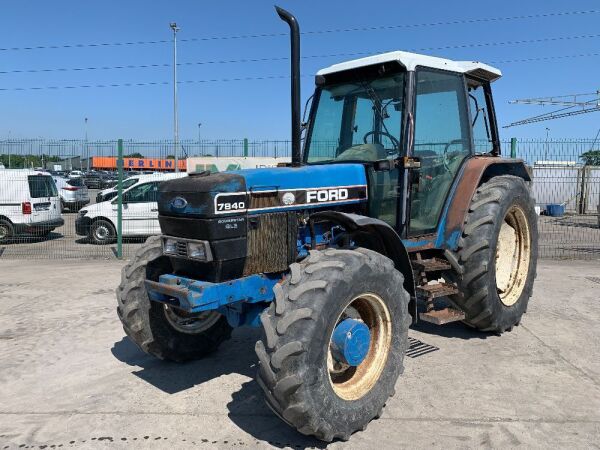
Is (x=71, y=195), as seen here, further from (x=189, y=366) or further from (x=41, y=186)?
(x=189, y=366)

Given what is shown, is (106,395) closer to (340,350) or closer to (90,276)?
(340,350)

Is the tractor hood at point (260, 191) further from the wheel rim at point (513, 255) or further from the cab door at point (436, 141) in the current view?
the wheel rim at point (513, 255)

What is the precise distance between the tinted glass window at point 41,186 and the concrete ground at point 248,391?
7958mm

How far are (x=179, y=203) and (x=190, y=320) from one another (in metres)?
1.32

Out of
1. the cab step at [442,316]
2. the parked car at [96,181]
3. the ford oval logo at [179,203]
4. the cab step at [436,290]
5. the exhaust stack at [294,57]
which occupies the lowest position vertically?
the parked car at [96,181]

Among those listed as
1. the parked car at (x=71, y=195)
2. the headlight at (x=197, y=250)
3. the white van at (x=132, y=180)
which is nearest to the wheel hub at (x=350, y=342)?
the headlight at (x=197, y=250)

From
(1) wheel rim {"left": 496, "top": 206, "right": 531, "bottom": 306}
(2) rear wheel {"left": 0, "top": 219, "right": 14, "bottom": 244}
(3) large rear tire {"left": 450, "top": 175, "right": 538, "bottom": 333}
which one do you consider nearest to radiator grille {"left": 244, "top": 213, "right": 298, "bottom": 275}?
(3) large rear tire {"left": 450, "top": 175, "right": 538, "bottom": 333}

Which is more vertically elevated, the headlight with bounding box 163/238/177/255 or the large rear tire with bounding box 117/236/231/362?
the headlight with bounding box 163/238/177/255

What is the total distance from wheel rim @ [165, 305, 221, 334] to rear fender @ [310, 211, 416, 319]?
1.35 meters

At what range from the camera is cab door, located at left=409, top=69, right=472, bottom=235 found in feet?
15.5

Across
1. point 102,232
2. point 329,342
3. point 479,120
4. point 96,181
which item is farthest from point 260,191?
point 96,181

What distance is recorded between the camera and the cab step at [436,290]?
4613 millimetres

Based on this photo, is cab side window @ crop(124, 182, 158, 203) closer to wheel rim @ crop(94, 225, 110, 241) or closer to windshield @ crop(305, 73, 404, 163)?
wheel rim @ crop(94, 225, 110, 241)

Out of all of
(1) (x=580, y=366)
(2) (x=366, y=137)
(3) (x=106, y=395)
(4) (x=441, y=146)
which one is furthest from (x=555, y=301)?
(3) (x=106, y=395)
